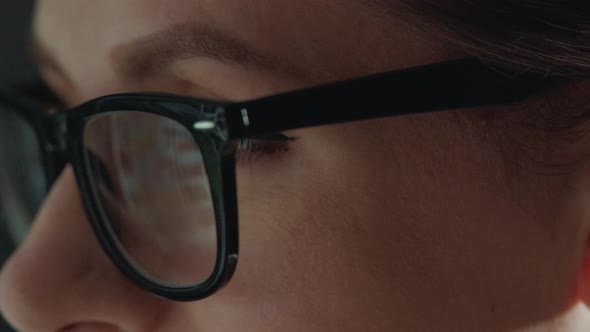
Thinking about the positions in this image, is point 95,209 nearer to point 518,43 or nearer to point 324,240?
point 324,240

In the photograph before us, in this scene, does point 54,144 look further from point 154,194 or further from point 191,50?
point 191,50

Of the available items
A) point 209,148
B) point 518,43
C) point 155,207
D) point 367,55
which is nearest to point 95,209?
point 155,207

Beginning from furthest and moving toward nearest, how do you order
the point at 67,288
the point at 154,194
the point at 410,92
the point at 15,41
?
the point at 15,41
the point at 154,194
the point at 67,288
the point at 410,92

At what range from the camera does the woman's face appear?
1.81 ft

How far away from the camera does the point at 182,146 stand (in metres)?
0.69

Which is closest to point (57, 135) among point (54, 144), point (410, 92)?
point (54, 144)

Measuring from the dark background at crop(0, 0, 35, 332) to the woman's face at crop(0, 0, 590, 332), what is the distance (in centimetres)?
62

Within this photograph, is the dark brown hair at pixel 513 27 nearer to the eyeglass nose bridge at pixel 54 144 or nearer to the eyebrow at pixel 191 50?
the eyebrow at pixel 191 50

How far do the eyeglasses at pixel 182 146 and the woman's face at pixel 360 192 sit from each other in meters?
0.03

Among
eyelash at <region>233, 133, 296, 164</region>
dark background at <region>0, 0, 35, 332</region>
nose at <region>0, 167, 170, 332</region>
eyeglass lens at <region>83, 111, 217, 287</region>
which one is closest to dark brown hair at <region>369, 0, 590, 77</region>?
eyelash at <region>233, 133, 296, 164</region>

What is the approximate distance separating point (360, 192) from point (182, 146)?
21cm

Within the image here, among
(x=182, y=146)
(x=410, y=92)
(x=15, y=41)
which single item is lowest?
(x=15, y=41)

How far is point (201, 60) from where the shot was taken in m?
0.57

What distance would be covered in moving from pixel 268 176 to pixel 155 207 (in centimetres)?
20
